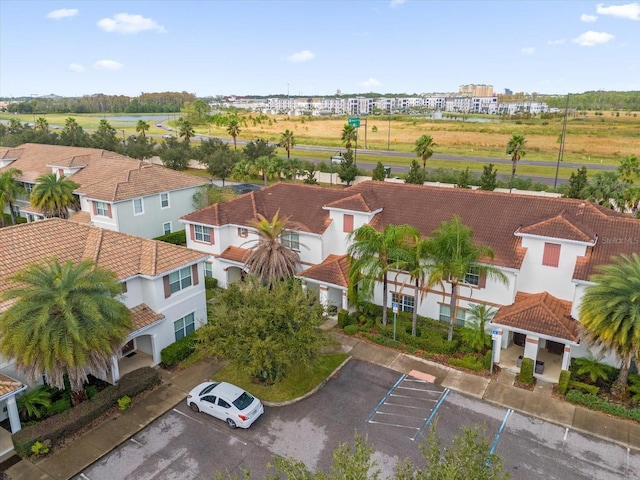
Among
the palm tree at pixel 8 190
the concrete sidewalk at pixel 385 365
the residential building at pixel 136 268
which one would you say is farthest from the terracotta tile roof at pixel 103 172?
the concrete sidewalk at pixel 385 365

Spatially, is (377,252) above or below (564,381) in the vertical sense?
above

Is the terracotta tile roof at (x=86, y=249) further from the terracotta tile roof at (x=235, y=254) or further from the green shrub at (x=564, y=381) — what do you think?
the green shrub at (x=564, y=381)

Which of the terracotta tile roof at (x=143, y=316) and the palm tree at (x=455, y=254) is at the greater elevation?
the palm tree at (x=455, y=254)

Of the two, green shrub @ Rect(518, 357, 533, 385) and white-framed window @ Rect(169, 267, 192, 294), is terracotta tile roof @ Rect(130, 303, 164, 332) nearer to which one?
white-framed window @ Rect(169, 267, 192, 294)

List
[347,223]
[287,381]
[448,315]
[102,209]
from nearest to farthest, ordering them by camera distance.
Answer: [287,381] → [448,315] → [347,223] → [102,209]

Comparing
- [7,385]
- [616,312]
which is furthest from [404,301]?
Answer: [7,385]

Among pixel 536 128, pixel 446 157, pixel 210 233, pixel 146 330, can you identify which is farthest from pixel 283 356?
pixel 536 128

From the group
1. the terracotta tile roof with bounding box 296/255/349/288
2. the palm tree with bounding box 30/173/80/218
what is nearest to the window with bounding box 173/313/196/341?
the terracotta tile roof with bounding box 296/255/349/288

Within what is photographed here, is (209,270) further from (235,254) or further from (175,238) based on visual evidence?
(175,238)
